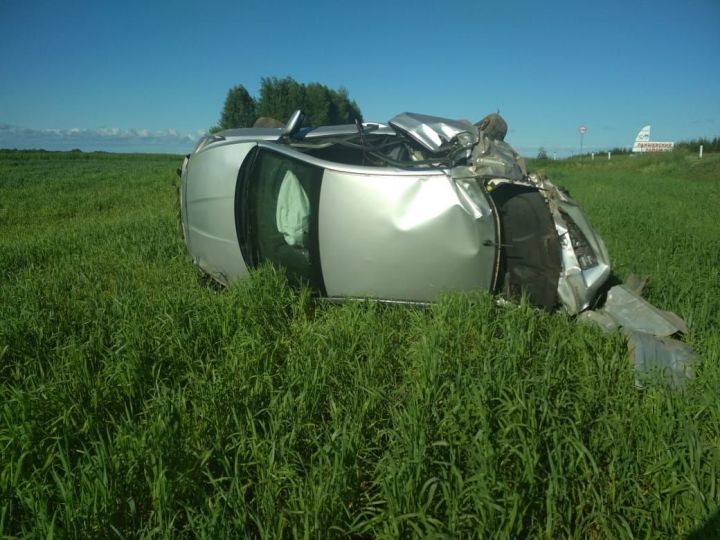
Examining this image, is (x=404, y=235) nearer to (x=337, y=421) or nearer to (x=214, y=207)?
(x=337, y=421)

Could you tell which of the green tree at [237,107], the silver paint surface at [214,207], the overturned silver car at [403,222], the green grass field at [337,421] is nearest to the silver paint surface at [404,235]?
the overturned silver car at [403,222]

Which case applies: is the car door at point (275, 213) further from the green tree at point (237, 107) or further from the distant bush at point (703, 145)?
the green tree at point (237, 107)

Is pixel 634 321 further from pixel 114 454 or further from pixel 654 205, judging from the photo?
pixel 654 205

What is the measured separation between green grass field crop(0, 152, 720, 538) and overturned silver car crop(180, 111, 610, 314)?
231mm

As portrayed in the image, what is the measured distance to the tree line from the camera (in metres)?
56.2

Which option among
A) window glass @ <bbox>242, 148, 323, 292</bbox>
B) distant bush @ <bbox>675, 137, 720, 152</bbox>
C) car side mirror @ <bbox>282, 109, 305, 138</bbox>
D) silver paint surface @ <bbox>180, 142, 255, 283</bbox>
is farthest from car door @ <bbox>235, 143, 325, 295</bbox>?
distant bush @ <bbox>675, 137, 720, 152</bbox>

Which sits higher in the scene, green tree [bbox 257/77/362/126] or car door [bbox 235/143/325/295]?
green tree [bbox 257/77/362/126]

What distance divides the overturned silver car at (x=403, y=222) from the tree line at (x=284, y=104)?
2051 inches

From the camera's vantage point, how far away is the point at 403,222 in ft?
11.0

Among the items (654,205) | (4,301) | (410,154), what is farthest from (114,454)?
(654,205)

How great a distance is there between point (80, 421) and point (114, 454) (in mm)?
552

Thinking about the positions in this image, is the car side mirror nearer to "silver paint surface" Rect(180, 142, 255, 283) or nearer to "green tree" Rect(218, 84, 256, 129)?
"silver paint surface" Rect(180, 142, 255, 283)

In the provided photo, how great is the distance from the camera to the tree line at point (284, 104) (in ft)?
185

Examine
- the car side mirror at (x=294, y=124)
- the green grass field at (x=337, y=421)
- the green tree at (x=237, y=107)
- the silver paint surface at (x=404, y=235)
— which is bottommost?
the green grass field at (x=337, y=421)
